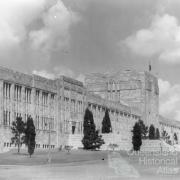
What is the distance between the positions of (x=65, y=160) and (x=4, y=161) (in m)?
7.94

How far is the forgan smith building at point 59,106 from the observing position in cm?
7694

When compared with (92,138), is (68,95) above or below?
above

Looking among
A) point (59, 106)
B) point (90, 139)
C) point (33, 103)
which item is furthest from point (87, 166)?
point (59, 106)

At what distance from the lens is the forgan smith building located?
76.9m

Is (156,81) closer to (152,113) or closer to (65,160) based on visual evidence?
(152,113)

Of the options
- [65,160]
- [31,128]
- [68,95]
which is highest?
[68,95]

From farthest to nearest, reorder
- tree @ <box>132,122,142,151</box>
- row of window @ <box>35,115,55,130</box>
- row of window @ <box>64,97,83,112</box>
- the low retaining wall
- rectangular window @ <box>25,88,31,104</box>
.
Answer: tree @ <box>132,122,142,151</box>
row of window @ <box>64,97,83,112</box>
the low retaining wall
row of window @ <box>35,115,55,130</box>
rectangular window @ <box>25,88,31,104</box>

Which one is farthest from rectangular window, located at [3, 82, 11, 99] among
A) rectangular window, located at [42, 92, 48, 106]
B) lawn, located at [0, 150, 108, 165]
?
lawn, located at [0, 150, 108, 165]

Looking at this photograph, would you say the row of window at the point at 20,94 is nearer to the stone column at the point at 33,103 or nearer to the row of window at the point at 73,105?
the stone column at the point at 33,103

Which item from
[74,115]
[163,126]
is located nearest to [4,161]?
[74,115]

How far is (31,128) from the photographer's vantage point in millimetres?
65125

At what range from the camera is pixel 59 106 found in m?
90.4

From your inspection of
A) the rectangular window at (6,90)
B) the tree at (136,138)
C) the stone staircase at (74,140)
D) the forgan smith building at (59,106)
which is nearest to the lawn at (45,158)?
the forgan smith building at (59,106)

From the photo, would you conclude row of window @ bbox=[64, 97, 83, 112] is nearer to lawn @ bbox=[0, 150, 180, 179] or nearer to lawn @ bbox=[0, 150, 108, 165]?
lawn @ bbox=[0, 150, 180, 179]
